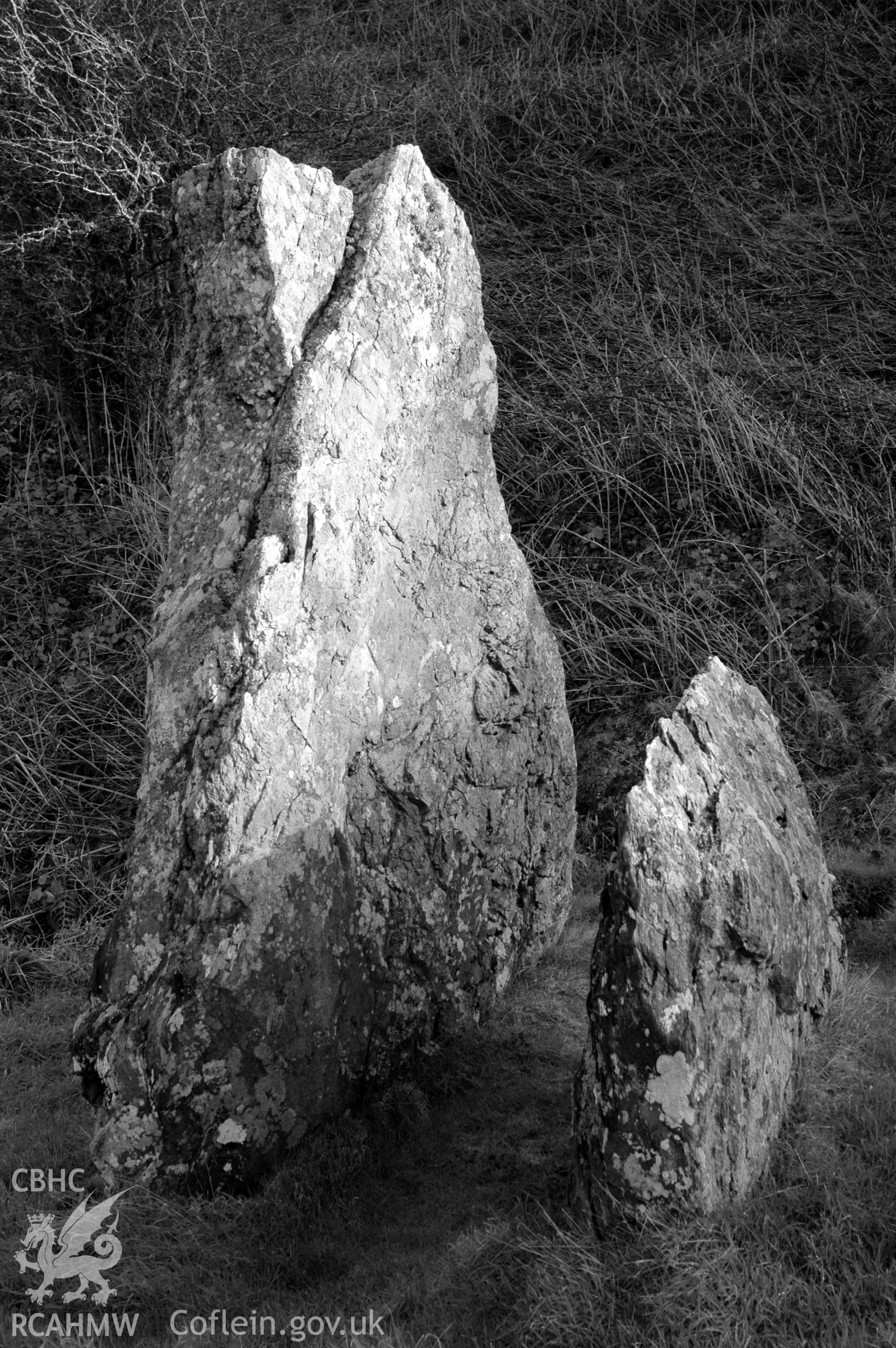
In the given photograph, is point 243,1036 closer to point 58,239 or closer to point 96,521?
point 96,521

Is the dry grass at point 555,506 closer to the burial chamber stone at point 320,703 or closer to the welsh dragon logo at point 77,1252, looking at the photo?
the welsh dragon logo at point 77,1252

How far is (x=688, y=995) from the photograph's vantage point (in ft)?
8.43

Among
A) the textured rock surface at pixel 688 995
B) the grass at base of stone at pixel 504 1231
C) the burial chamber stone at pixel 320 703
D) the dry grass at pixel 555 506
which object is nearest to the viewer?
the grass at base of stone at pixel 504 1231

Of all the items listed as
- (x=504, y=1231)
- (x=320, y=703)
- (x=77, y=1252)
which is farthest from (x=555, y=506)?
(x=77, y=1252)

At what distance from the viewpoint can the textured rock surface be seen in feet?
8.21

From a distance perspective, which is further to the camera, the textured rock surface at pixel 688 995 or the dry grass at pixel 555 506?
the dry grass at pixel 555 506

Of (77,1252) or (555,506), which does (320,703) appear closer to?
(77,1252)

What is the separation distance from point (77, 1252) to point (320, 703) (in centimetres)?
151

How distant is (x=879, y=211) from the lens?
8.02 m

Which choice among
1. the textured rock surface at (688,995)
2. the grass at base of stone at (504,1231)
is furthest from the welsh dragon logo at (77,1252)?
the textured rock surface at (688,995)

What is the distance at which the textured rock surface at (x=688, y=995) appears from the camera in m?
2.50

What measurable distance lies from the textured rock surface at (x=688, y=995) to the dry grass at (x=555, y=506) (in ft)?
0.40

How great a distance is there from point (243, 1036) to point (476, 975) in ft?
3.11

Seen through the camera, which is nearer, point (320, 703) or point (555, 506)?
point (320, 703)
